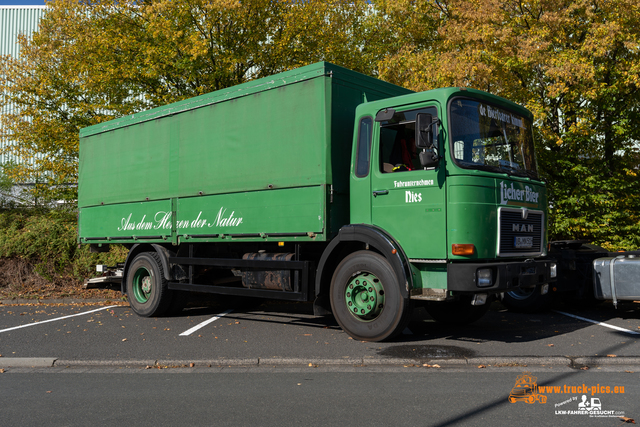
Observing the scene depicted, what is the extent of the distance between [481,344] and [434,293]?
1.07m

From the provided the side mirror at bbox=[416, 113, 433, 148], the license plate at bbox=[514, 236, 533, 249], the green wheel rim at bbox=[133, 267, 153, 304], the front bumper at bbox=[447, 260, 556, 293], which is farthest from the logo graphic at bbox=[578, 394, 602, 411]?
the green wheel rim at bbox=[133, 267, 153, 304]

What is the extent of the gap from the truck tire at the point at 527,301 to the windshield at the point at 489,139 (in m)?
2.89

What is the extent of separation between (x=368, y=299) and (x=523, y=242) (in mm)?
2073

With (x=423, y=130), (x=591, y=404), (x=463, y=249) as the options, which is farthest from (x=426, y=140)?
(x=591, y=404)

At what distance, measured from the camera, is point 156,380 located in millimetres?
5430

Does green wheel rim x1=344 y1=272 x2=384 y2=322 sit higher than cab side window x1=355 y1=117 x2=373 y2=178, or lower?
lower

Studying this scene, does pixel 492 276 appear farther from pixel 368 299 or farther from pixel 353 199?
pixel 353 199

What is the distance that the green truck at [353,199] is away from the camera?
6.39m

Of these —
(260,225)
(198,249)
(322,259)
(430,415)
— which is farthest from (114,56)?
(430,415)

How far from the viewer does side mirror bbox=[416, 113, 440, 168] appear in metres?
6.22

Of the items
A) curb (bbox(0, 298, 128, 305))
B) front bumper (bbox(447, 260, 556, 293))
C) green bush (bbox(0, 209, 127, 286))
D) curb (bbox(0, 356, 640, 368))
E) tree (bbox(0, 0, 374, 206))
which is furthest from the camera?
tree (bbox(0, 0, 374, 206))

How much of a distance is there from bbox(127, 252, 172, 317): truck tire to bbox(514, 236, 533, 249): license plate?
5.84m

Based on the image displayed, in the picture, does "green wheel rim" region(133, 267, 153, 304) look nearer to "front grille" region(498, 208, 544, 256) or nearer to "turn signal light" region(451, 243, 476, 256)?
"turn signal light" region(451, 243, 476, 256)

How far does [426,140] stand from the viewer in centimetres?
624
